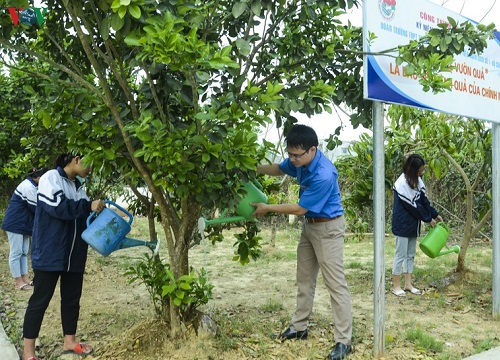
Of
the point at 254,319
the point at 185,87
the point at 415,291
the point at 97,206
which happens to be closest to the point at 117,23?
the point at 185,87

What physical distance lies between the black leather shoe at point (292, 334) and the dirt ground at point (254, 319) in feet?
0.25

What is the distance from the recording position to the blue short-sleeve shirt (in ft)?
11.7

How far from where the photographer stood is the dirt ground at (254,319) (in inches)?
144

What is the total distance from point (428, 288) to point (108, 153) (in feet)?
13.4

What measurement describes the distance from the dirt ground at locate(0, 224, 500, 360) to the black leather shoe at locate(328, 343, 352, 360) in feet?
0.38

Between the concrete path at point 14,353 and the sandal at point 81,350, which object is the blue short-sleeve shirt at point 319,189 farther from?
the sandal at point 81,350

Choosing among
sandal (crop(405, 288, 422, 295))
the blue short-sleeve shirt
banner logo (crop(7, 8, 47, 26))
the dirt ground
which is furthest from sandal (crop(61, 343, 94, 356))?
sandal (crop(405, 288, 422, 295))

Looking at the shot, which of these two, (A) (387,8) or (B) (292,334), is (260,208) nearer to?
(B) (292,334)

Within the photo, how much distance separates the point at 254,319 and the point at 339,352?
111 centimetres

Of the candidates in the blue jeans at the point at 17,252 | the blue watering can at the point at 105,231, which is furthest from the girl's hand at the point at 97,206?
the blue jeans at the point at 17,252

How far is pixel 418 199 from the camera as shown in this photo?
544 cm

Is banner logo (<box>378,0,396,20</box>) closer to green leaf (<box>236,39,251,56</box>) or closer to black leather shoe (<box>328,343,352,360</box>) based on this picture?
green leaf (<box>236,39,251,56</box>)

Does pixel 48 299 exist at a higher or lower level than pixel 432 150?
lower

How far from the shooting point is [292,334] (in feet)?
13.1
